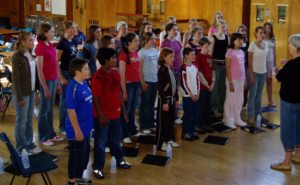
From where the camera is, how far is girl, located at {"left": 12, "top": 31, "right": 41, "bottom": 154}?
545cm

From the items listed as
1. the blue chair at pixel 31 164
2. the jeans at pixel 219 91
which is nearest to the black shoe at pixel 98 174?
the blue chair at pixel 31 164

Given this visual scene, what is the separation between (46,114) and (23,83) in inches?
34.5

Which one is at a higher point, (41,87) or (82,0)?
(82,0)

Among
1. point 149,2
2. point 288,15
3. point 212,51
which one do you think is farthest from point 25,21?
point 212,51

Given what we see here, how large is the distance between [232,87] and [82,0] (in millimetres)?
9196

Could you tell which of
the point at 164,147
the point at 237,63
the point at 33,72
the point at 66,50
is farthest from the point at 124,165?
the point at 237,63

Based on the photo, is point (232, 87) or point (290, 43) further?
point (232, 87)

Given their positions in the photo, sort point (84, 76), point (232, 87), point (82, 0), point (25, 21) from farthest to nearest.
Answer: point (25, 21) < point (82, 0) < point (232, 87) < point (84, 76)

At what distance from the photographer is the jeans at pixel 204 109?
6917mm

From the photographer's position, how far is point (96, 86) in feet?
16.3

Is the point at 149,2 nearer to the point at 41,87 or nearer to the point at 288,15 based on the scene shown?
the point at 288,15

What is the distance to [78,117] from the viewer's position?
4680 millimetres

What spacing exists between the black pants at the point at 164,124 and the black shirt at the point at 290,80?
1.43 metres

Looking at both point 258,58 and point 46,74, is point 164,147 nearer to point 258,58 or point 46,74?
point 46,74
